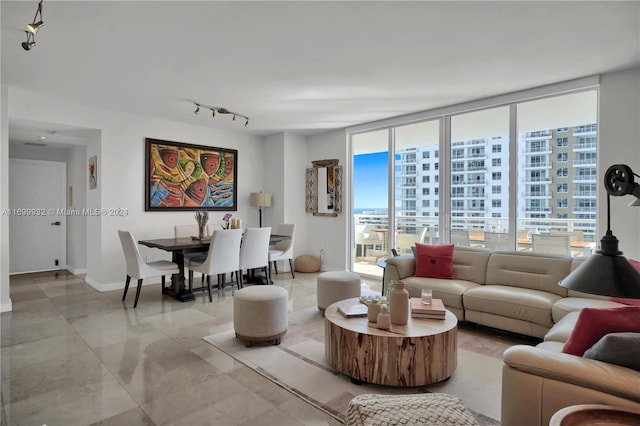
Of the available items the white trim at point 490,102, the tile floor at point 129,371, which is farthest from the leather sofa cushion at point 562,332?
the white trim at point 490,102

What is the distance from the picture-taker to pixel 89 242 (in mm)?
5605

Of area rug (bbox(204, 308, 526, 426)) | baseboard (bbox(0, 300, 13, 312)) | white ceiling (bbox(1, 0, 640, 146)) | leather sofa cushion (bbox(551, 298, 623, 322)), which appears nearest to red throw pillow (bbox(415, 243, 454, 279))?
area rug (bbox(204, 308, 526, 426))

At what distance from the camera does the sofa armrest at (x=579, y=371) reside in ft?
4.67

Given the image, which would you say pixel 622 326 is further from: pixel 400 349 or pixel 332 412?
pixel 332 412

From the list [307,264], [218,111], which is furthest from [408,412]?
[307,264]

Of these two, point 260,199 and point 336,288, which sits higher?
point 260,199

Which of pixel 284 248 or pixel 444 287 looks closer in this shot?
pixel 444 287

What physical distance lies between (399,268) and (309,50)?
2.52 meters

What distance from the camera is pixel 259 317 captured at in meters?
3.10

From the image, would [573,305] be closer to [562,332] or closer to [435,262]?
[562,332]

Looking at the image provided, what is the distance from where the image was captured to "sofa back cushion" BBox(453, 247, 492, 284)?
397 centimetres

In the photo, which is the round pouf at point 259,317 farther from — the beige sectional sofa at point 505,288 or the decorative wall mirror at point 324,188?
the decorative wall mirror at point 324,188

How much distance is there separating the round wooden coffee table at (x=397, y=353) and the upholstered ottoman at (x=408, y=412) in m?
0.91

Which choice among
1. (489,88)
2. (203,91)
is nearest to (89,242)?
(203,91)
